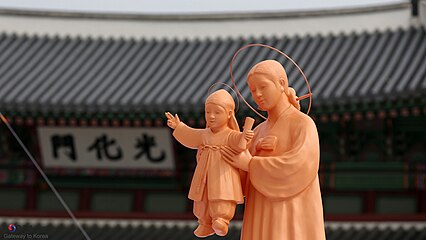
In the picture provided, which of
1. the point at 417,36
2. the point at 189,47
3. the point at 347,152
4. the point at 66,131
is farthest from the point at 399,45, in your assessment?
the point at 66,131

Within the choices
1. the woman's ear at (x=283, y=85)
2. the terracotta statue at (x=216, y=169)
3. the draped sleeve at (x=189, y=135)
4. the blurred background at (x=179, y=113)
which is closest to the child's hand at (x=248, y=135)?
the terracotta statue at (x=216, y=169)

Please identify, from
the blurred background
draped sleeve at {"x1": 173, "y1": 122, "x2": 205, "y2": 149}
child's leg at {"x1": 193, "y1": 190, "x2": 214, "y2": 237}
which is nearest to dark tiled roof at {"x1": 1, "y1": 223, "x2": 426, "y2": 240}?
the blurred background

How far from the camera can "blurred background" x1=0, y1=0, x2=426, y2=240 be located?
1527 cm

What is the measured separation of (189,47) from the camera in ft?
62.1

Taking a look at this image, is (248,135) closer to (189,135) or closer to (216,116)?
(216,116)

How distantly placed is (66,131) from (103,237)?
183 centimetres

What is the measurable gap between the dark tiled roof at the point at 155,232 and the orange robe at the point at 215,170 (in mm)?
9507

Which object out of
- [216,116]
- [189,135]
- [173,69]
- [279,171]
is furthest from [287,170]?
[173,69]

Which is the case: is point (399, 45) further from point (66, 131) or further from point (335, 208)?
point (66, 131)

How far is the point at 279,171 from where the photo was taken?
18.6 ft

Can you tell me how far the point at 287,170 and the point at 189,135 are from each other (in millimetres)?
630

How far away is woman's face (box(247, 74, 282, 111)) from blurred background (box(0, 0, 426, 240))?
8452 millimetres

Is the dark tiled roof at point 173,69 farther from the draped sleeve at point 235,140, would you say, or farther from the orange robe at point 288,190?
the draped sleeve at point 235,140

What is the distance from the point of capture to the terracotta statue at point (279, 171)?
5711 millimetres
